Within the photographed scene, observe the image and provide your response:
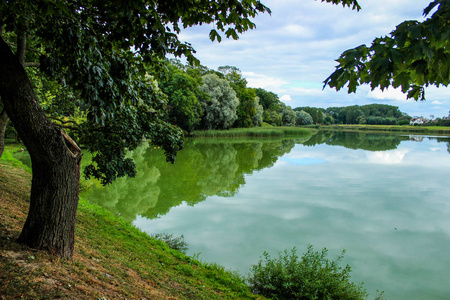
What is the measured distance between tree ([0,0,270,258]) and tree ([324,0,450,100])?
83.6 inches

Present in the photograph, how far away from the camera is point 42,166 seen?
11.8 ft

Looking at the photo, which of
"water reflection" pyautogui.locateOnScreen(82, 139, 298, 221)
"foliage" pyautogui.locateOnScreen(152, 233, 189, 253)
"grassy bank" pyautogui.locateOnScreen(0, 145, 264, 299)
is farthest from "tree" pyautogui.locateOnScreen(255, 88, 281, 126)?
"grassy bank" pyautogui.locateOnScreen(0, 145, 264, 299)

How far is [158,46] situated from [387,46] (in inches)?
118

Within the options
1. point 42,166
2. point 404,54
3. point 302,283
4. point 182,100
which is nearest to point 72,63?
point 42,166

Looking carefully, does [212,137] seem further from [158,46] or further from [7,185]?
[158,46]

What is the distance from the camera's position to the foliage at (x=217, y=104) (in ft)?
160

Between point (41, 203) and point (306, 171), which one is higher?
point (41, 203)

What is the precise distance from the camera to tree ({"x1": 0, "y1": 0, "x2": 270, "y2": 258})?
3504mm

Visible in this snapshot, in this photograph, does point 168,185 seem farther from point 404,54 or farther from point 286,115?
point 286,115

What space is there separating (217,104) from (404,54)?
4725 centimetres

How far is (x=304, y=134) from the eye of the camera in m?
65.4

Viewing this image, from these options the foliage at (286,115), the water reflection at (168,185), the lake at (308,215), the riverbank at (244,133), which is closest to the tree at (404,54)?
the lake at (308,215)

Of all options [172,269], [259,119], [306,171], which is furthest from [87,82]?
[259,119]

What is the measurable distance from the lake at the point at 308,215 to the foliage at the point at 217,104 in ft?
98.6
